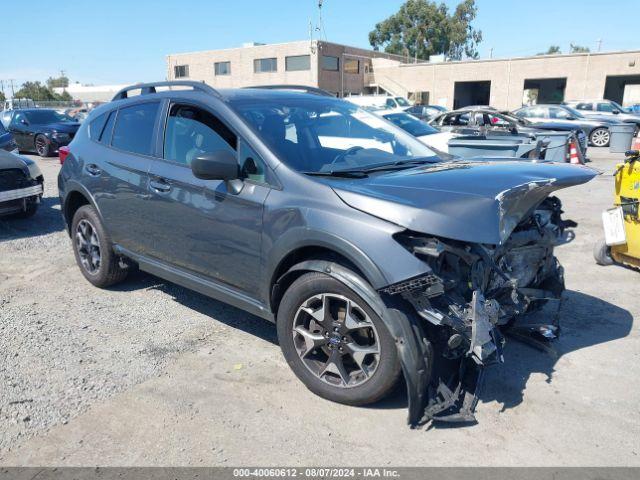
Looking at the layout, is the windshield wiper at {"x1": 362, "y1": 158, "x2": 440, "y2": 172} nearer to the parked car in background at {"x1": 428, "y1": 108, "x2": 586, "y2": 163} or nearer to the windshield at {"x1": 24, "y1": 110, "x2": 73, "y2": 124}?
the parked car in background at {"x1": 428, "y1": 108, "x2": 586, "y2": 163}

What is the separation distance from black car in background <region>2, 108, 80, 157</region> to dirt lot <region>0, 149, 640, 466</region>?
1417 centimetres

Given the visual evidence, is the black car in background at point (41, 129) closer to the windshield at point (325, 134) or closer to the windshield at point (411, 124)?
the windshield at point (411, 124)

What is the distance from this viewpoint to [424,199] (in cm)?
288

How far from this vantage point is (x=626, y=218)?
17.9ft

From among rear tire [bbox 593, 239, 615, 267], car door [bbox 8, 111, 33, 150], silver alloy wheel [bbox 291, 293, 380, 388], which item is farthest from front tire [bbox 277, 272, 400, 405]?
car door [bbox 8, 111, 33, 150]

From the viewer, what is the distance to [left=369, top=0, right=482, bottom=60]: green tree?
2822 inches

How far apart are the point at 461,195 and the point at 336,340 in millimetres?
1118

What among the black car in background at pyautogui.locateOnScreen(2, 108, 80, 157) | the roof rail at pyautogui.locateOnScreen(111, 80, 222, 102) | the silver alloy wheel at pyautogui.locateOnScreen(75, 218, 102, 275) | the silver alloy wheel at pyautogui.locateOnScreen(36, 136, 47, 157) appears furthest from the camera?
the silver alloy wheel at pyautogui.locateOnScreen(36, 136, 47, 157)

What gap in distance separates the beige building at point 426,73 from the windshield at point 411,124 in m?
31.9

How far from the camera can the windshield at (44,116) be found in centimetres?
1805

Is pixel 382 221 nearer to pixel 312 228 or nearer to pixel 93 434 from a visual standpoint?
pixel 312 228

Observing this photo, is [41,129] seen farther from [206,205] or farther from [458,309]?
[458,309]

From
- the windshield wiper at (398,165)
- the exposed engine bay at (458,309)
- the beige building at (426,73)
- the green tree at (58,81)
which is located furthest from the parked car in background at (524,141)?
the green tree at (58,81)

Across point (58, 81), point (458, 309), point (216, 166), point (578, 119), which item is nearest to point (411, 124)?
point (216, 166)
